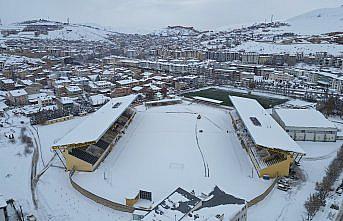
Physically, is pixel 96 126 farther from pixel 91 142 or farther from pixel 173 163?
pixel 173 163

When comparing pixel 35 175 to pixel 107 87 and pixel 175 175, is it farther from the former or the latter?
pixel 107 87

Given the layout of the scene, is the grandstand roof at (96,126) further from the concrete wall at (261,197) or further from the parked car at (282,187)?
the parked car at (282,187)

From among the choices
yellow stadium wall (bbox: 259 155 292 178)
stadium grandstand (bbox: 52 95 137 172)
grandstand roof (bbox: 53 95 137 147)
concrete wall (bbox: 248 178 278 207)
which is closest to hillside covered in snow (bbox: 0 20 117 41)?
grandstand roof (bbox: 53 95 137 147)

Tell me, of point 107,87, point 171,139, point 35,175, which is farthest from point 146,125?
point 107,87

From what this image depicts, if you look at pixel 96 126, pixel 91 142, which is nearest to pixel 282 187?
pixel 91 142

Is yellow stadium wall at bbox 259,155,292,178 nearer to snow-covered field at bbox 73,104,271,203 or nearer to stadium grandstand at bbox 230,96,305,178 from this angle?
stadium grandstand at bbox 230,96,305,178

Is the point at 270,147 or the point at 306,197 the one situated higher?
the point at 270,147
